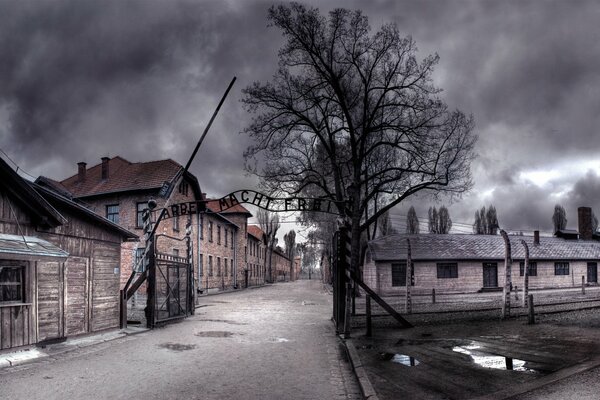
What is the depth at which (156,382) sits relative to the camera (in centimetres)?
791

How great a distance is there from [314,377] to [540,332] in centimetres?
667

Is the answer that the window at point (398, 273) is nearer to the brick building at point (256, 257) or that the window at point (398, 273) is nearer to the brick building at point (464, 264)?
the brick building at point (464, 264)

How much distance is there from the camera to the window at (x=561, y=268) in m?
42.2

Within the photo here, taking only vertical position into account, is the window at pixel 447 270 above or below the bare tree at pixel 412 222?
below

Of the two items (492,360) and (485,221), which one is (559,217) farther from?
(492,360)

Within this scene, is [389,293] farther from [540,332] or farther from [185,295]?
[540,332]

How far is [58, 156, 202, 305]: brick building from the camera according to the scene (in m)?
33.6

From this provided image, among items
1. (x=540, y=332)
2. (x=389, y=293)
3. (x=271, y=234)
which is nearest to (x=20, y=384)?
(x=540, y=332)

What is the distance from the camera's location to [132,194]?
3447 cm

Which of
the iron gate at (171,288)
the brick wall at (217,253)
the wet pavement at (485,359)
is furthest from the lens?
the brick wall at (217,253)

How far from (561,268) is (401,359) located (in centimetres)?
3908

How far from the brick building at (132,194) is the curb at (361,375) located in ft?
78.7

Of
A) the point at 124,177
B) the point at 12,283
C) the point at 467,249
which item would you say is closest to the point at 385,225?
the point at 467,249

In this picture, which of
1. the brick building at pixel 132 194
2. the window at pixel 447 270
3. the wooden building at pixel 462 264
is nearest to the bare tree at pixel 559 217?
the wooden building at pixel 462 264
